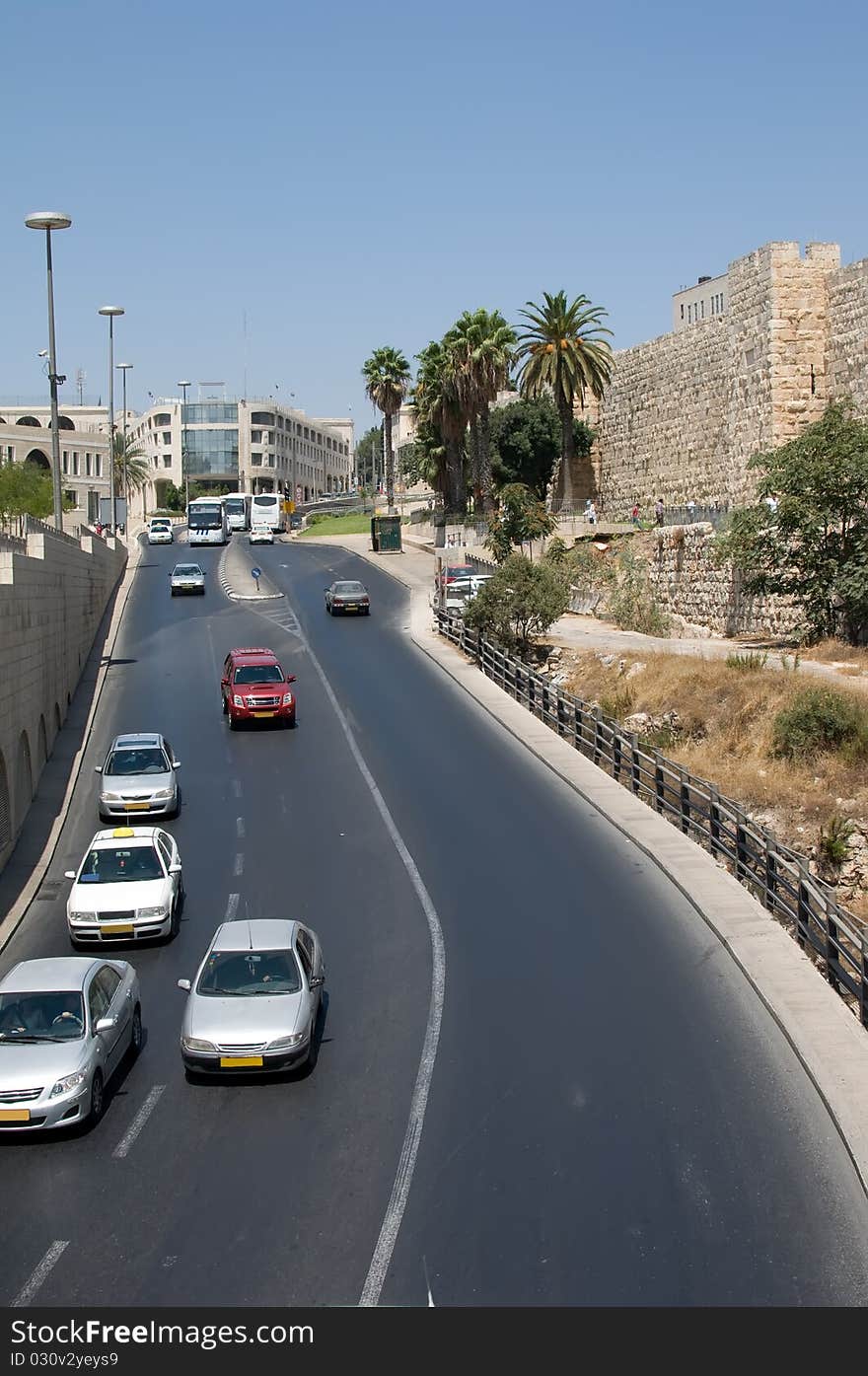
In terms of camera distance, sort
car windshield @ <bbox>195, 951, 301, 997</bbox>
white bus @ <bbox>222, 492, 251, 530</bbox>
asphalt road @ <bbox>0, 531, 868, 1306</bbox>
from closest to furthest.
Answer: asphalt road @ <bbox>0, 531, 868, 1306</bbox> → car windshield @ <bbox>195, 951, 301, 997</bbox> → white bus @ <bbox>222, 492, 251, 530</bbox>

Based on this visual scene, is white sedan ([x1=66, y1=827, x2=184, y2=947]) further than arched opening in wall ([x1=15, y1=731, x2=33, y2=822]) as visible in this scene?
No

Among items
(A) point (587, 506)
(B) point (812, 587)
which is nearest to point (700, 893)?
(B) point (812, 587)

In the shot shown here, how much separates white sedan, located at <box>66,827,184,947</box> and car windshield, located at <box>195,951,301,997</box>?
4189mm

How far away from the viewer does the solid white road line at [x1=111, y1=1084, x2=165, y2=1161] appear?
45.3ft

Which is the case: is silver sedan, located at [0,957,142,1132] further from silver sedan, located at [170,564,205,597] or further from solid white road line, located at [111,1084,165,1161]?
silver sedan, located at [170,564,205,597]

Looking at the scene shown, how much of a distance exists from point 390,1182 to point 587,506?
5849 cm

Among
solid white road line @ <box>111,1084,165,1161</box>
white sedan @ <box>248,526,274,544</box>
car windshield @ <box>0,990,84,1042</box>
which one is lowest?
solid white road line @ <box>111,1084,165,1161</box>

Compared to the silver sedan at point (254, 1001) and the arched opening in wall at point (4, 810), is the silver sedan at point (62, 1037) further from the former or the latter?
the arched opening in wall at point (4, 810)

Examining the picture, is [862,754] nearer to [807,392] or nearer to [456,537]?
[807,392]

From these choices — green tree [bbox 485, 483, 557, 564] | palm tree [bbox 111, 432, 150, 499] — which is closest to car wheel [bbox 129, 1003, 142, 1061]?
green tree [bbox 485, 483, 557, 564]

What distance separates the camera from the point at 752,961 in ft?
60.8

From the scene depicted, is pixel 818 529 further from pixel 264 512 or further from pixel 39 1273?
pixel 264 512

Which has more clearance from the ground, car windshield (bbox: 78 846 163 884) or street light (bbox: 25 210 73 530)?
street light (bbox: 25 210 73 530)

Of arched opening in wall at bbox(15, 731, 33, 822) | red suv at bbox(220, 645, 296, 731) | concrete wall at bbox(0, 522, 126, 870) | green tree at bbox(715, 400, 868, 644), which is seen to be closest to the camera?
concrete wall at bbox(0, 522, 126, 870)
